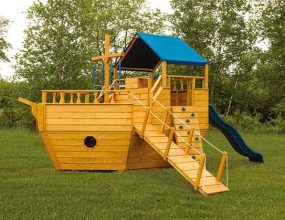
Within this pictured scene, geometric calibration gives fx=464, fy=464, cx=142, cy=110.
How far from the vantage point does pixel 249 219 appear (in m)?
7.46

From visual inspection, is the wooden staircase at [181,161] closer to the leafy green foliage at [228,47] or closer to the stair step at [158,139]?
the stair step at [158,139]

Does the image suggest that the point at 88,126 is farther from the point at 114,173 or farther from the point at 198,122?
the point at 198,122

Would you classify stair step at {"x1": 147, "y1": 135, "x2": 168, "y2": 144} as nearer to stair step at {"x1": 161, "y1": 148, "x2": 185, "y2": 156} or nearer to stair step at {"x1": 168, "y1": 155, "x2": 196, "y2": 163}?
stair step at {"x1": 161, "y1": 148, "x2": 185, "y2": 156}

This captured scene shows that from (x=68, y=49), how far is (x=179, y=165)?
55.1 feet

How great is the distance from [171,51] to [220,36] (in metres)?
21.4

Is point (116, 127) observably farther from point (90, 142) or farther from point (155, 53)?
point (155, 53)

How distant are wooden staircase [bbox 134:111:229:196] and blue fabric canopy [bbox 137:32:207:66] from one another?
1.93m

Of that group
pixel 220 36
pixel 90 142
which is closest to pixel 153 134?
pixel 90 142

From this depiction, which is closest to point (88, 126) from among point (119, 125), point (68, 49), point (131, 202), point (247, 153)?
point (119, 125)

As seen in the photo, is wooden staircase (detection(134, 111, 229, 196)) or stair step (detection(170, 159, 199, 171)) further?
stair step (detection(170, 159, 199, 171))

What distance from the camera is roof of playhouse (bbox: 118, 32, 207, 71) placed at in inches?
514

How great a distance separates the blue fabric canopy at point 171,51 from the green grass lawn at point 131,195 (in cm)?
309

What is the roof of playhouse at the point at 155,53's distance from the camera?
13057mm

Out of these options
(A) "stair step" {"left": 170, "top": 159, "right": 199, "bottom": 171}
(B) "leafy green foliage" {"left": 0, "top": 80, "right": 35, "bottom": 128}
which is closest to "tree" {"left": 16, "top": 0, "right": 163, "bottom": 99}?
(B) "leafy green foliage" {"left": 0, "top": 80, "right": 35, "bottom": 128}
